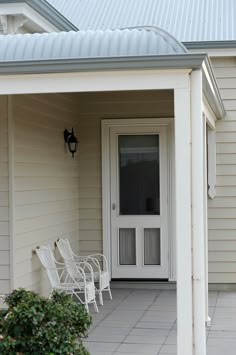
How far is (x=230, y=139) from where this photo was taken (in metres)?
9.57

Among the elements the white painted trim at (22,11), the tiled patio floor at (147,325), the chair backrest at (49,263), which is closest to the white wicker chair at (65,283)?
the chair backrest at (49,263)

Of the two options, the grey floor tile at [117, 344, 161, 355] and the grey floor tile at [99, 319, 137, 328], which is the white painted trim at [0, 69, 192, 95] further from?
the grey floor tile at [99, 319, 137, 328]

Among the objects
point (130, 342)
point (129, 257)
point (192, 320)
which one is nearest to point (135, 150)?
point (129, 257)

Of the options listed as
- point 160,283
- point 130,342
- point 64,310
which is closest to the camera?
point 64,310

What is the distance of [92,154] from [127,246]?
1.42m

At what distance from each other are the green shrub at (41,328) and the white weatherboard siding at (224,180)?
483 cm

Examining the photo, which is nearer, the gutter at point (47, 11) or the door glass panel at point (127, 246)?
the gutter at point (47, 11)

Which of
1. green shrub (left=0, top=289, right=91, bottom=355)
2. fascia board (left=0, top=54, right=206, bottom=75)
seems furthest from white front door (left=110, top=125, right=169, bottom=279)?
green shrub (left=0, top=289, right=91, bottom=355)

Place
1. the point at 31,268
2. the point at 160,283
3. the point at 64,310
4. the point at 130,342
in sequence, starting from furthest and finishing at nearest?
the point at 160,283
the point at 31,268
the point at 130,342
the point at 64,310

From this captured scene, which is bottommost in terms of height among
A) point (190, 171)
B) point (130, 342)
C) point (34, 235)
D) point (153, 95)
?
point (130, 342)

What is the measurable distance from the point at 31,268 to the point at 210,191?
3044 millimetres

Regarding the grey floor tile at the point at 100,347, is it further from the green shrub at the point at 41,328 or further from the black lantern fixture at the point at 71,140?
the black lantern fixture at the point at 71,140

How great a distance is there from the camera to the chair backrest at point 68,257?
827 centimetres

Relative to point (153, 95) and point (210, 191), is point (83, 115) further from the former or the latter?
point (210, 191)
